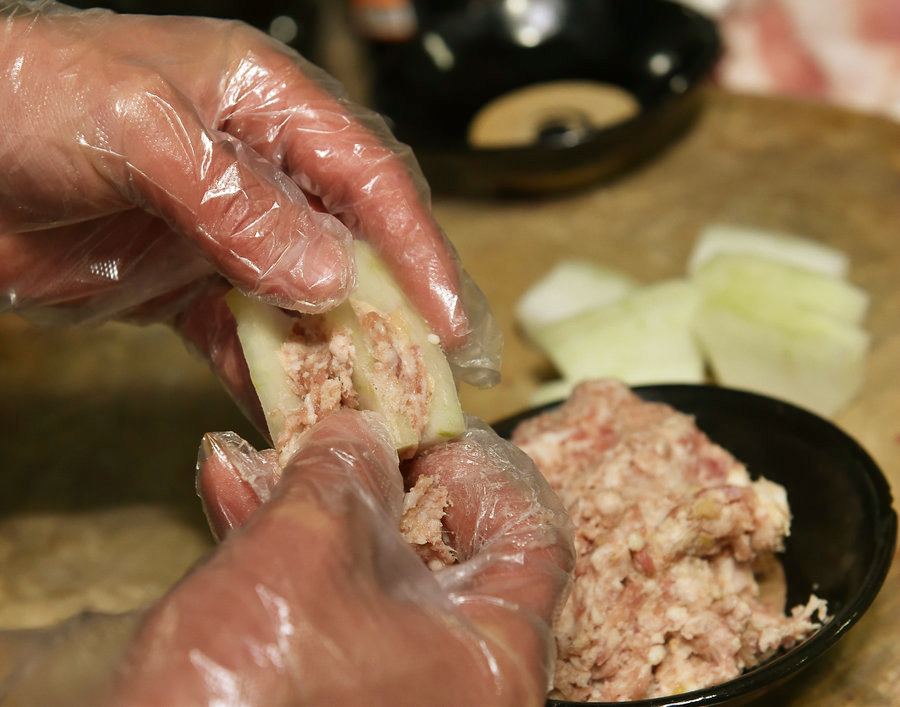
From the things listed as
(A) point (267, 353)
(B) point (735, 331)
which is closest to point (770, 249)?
(B) point (735, 331)

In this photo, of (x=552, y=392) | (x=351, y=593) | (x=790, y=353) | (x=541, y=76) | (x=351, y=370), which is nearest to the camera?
(x=351, y=593)

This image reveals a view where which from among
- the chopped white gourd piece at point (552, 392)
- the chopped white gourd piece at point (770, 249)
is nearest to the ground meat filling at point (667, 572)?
the chopped white gourd piece at point (552, 392)

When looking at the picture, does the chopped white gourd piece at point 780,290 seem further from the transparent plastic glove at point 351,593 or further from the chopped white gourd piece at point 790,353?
the transparent plastic glove at point 351,593

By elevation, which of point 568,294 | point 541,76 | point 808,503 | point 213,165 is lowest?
point 568,294

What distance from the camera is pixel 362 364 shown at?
4.39ft

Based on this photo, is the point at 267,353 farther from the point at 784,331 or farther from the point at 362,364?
the point at 784,331

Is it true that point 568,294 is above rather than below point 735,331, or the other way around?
below

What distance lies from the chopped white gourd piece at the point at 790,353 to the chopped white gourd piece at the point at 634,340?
7 cm

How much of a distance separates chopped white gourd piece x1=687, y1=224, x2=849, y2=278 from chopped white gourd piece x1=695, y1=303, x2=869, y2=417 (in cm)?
27

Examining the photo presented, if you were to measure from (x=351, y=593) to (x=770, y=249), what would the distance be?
1778 millimetres

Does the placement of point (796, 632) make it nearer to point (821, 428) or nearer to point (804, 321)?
point (821, 428)

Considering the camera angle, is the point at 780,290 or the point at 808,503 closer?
the point at 808,503

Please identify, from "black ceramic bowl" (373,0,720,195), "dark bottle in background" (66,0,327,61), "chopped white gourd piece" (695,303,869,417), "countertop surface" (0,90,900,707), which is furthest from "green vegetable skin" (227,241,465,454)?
"dark bottle in background" (66,0,327,61)

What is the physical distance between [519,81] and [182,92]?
6.40 ft
